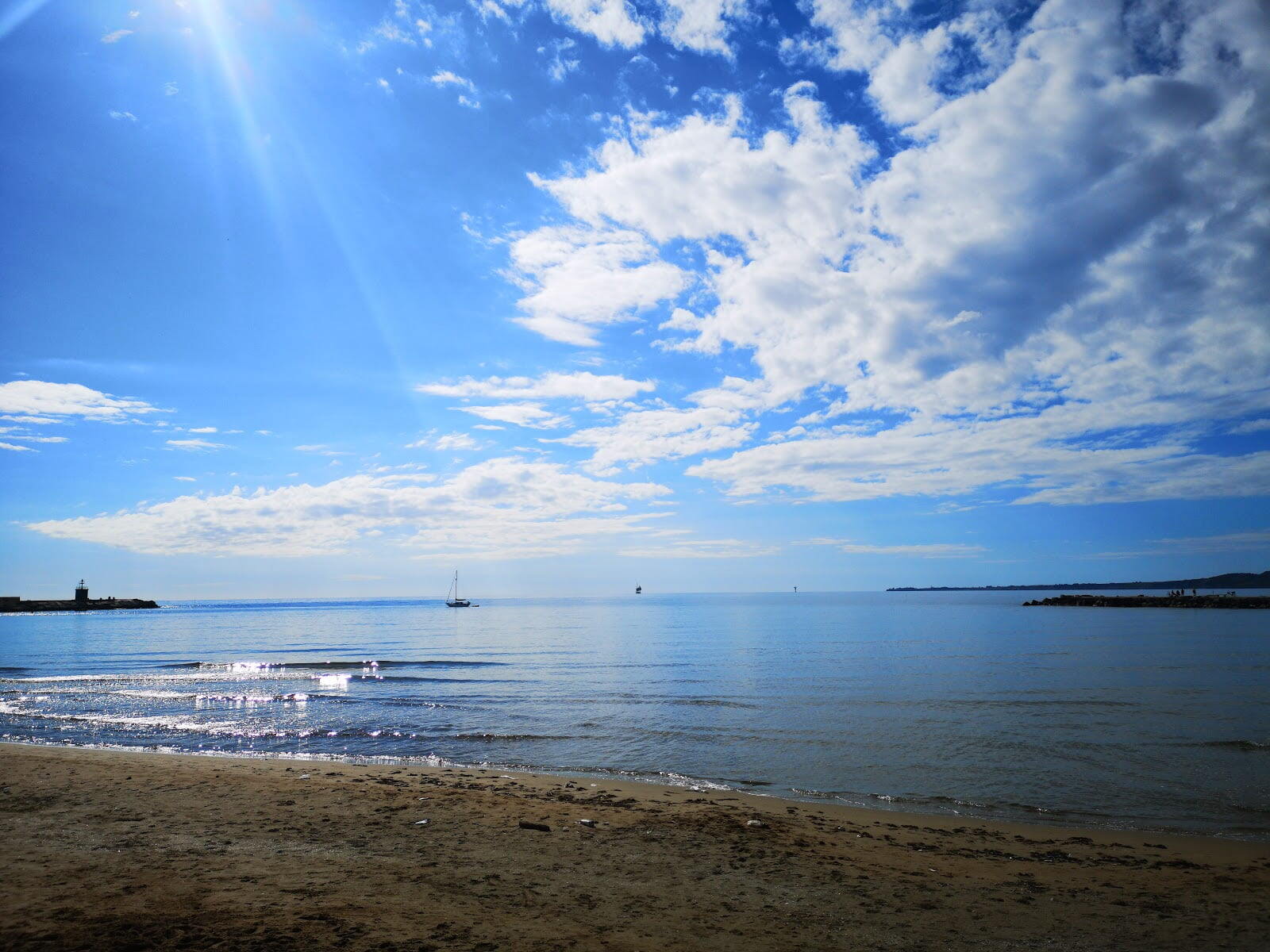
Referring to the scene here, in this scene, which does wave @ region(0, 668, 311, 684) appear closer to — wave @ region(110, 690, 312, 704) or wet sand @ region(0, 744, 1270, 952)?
wave @ region(110, 690, 312, 704)

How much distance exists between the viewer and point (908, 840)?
1170 cm

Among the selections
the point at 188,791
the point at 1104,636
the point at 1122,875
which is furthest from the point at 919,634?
the point at 188,791

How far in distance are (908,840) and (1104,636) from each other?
6085cm

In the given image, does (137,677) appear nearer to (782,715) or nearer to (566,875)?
(782,715)

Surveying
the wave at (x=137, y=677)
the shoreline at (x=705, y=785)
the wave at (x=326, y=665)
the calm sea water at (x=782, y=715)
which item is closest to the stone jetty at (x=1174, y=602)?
the calm sea water at (x=782, y=715)

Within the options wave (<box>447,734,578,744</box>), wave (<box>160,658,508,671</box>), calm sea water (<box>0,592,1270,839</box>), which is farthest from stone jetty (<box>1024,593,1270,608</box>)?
wave (<box>447,734,578,744</box>)

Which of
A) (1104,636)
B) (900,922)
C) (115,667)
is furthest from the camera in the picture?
(1104,636)

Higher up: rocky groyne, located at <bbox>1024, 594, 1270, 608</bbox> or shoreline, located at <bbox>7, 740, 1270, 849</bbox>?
shoreline, located at <bbox>7, 740, 1270, 849</bbox>

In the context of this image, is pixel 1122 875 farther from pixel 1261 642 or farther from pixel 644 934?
pixel 1261 642

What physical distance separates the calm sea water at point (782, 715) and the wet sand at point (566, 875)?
9.53ft

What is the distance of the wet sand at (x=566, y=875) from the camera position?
7.30m

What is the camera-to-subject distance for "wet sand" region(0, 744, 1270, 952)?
24.0 ft

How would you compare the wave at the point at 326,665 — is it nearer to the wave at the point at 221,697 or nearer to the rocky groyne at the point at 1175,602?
the wave at the point at 221,697

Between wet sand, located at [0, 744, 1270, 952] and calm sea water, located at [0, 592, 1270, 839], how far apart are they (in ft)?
9.53
